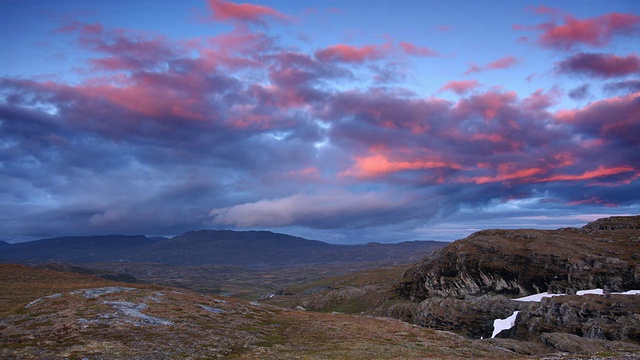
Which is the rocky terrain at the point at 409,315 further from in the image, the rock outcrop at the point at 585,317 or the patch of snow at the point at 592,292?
the patch of snow at the point at 592,292

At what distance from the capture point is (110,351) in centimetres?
3456

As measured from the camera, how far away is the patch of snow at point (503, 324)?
102 metres

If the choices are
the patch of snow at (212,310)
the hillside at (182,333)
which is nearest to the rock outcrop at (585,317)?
the hillside at (182,333)

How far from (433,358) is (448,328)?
83967mm

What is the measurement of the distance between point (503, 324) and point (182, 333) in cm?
9568

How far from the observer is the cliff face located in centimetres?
11940

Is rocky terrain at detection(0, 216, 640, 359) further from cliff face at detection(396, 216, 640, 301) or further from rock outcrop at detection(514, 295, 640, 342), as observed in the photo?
cliff face at detection(396, 216, 640, 301)

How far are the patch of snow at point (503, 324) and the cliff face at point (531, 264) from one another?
2773 cm

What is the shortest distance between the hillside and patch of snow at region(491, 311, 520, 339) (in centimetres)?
5512

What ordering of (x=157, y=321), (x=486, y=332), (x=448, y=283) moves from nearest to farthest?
(x=157, y=321) → (x=486, y=332) → (x=448, y=283)

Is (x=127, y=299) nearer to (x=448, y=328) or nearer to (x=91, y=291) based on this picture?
(x=91, y=291)

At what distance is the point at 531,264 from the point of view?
432 ft

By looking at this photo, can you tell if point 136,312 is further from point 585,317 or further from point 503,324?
point 585,317

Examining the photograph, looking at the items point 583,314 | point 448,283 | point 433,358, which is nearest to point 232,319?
point 433,358
